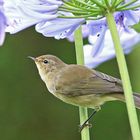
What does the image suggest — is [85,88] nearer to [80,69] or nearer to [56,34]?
[80,69]

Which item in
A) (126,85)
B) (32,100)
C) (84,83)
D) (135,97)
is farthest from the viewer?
(32,100)

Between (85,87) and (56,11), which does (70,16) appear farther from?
(85,87)

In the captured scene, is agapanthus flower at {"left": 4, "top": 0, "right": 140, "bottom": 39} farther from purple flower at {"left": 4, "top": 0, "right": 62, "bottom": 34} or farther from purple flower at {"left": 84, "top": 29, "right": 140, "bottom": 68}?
purple flower at {"left": 84, "top": 29, "right": 140, "bottom": 68}

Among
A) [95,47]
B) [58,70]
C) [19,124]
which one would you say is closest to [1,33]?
[95,47]

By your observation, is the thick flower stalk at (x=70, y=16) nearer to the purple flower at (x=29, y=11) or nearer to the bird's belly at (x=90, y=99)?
the purple flower at (x=29, y=11)

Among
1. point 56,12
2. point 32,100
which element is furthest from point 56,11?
point 32,100

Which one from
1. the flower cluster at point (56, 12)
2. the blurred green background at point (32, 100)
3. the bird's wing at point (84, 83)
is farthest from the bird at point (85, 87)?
the blurred green background at point (32, 100)
